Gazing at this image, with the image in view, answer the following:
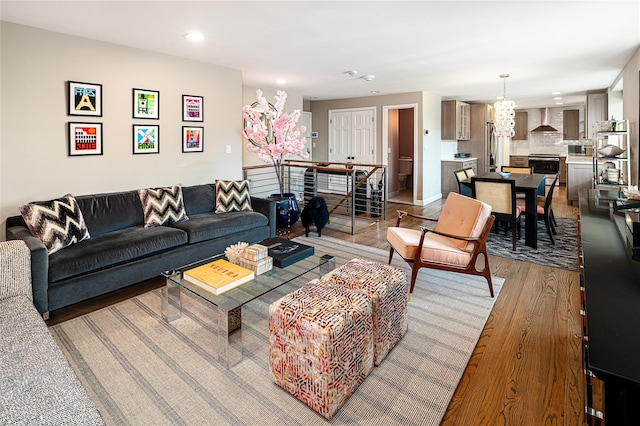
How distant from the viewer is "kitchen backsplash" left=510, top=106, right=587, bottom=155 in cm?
1080

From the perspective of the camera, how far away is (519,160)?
11359 millimetres

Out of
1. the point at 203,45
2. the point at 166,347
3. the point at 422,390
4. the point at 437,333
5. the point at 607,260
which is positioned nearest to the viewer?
the point at 607,260

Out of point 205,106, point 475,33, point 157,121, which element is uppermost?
point 475,33

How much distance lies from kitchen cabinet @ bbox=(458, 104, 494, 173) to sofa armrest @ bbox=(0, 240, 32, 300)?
31.5ft

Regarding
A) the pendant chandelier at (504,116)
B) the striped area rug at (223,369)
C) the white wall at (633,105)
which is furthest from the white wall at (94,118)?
the white wall at (633,105)

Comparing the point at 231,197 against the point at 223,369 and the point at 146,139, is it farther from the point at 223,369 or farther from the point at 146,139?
the point at 223,369

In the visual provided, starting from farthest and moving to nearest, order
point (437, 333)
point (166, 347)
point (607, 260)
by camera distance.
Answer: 1. point (437, 333)
2. point (166, 347)
3. point (607, 260)

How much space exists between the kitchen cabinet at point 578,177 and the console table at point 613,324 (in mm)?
6194

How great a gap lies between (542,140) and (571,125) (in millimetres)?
827

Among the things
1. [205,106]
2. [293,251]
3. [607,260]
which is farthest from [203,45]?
[607,260]

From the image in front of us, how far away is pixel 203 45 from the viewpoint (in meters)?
3.93

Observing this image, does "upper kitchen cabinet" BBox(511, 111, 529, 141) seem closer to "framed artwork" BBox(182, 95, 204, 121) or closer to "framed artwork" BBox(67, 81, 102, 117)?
"framed artwork" BBox(182, 95, 204, 121)

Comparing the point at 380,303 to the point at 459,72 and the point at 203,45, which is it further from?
the point at 459,72

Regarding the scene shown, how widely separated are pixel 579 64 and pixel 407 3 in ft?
11.8
